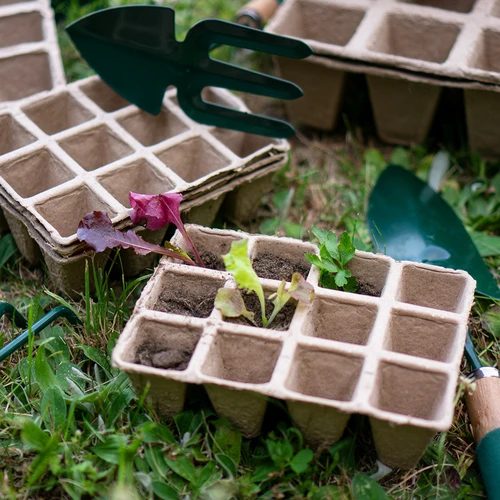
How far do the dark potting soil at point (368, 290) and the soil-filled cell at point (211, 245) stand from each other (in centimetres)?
28

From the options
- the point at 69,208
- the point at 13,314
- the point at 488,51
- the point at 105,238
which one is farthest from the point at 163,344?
the point at 488,51

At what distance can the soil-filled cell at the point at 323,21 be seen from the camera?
2.10 metres

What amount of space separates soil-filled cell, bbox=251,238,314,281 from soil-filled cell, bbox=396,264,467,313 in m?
0.20

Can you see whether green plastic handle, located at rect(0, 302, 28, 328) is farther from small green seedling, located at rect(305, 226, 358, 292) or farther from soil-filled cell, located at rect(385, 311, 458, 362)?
soil-filled cell, located at rect(385, 311, 458, 362)

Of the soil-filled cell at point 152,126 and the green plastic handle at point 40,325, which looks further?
the soil-filled cell at point 152,126

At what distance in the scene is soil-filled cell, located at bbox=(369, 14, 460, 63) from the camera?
2037 mm

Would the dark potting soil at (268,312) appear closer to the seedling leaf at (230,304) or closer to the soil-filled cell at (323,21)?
the seedling leaf at (230,304)

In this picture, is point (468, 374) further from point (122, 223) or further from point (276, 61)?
point (276, 61)

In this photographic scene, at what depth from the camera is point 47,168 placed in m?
1.73

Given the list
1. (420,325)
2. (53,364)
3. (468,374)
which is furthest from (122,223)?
(468,374)

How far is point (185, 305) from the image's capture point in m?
1.39

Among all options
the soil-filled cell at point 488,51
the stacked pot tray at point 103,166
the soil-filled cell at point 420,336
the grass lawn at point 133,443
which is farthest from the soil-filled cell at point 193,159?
the soil-filled cell at point 488,51

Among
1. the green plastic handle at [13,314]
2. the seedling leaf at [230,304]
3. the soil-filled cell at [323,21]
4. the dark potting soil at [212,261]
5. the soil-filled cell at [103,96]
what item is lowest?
the green plastic handle at [13,314]

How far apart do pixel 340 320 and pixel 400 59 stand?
0.84 m
